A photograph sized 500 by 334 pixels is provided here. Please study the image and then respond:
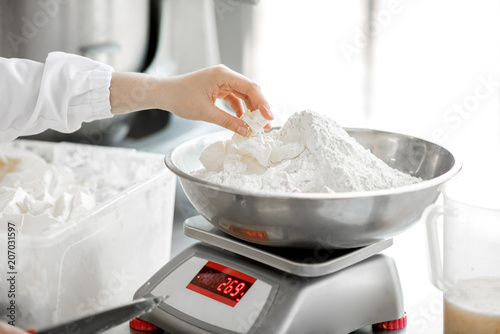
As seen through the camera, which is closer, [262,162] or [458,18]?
[262,162]

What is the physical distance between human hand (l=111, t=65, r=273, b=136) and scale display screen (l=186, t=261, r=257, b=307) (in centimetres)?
22

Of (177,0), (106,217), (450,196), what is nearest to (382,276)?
(450,196)

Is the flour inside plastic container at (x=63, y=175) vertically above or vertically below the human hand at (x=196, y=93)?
below

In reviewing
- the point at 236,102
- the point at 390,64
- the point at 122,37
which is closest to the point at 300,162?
the point at 236,102

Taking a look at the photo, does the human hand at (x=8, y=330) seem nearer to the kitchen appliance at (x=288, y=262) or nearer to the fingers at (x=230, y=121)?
the kitchen appliance at (x=288, y=262)

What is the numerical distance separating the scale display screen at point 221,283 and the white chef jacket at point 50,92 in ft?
1.12

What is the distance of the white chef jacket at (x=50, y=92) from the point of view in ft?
3.17

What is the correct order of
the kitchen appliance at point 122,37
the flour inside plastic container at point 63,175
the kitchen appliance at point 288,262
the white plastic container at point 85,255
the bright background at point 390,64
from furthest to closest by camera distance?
the bright background at point 390,64 → the kitchen appliance at point 122,37 → the flour inside plastic container at point 63,175 → the white plastic container at point 85,255 → the kitchen appliance at point 288,262

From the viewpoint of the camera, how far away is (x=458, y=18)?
3.75 meters

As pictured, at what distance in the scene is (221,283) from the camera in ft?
2.82

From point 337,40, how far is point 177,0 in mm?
2697

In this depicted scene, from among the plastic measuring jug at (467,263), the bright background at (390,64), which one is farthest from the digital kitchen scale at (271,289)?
the bright background at (390,64)

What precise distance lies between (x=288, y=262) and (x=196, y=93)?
1.12ft

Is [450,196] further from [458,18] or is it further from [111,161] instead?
[458,18]
